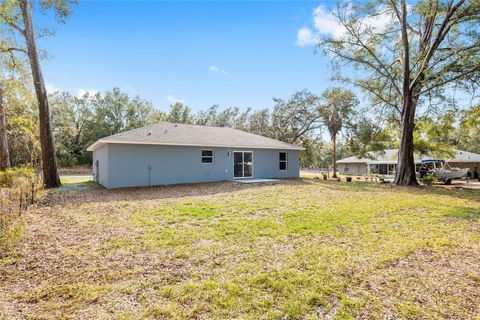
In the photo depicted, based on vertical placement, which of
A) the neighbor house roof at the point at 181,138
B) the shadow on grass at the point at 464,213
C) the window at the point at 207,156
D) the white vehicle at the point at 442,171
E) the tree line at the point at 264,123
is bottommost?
the shadow on grass at the point at 464,213

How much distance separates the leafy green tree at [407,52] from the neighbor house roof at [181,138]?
649 cm

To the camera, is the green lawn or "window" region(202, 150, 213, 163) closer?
the green lawn

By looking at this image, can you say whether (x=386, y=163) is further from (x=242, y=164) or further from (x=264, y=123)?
(x=242, y=164)

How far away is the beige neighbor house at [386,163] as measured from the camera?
1032 inches

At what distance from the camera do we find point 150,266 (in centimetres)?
356

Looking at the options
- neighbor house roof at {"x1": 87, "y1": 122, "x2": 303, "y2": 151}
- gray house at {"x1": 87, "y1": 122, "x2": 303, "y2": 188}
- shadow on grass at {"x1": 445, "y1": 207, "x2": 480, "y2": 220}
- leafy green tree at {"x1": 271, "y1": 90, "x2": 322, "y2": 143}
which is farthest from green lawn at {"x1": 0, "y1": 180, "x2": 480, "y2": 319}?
leafy green tree at {"x1": 271, "y1": 90, "x2": 322, "y2": 143}

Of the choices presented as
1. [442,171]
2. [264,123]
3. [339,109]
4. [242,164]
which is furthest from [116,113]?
[442,171]

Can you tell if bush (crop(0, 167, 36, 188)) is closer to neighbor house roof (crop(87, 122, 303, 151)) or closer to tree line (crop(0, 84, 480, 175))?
neighbor house roof (crop(87, 122, 303, 151))

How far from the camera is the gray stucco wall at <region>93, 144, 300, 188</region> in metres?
11.8

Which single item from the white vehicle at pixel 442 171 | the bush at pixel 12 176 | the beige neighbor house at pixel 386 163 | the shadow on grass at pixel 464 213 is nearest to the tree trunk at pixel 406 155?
the shadow on grass at pixel 464 213

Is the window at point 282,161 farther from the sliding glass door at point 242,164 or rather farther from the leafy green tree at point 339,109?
the leafy green tree at point 339,109

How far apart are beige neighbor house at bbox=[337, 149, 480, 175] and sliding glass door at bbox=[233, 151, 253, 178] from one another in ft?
45.1

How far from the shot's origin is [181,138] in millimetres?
13609

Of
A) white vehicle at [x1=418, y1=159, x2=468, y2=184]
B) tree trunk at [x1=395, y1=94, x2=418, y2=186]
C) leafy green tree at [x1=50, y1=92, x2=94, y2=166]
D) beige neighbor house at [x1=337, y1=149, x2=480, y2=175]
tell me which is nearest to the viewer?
tree trunk at [x1=395, y1=94, x2=418, y2=186]
